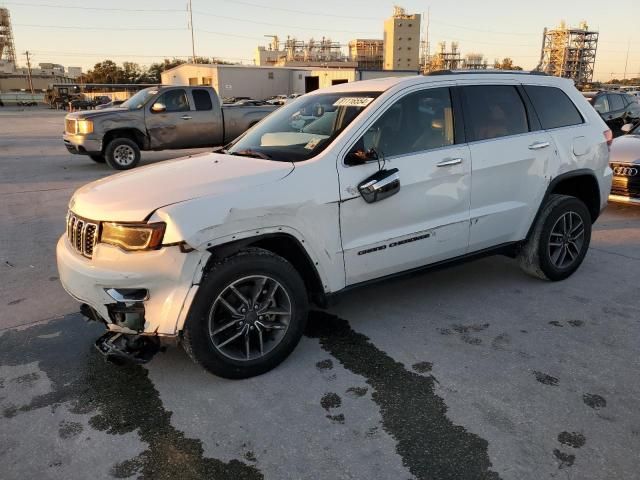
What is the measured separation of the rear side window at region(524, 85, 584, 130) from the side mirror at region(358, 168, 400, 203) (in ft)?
6.01

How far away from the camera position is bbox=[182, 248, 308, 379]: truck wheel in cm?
296

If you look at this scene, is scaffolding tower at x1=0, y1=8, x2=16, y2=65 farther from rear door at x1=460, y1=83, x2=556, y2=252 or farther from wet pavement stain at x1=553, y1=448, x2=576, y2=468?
wet pavement stain at x1=553, y1=448, x2=576, y2=468

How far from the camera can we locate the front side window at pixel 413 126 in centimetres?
357

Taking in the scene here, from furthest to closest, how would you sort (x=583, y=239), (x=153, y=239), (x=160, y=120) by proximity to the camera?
(x=160, y=120)
(x=583, y=239)
(x=153, y=239)

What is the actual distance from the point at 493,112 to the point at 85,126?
10.2 m

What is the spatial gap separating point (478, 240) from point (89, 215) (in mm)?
2859

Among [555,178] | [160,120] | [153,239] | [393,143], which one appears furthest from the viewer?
[160,120]

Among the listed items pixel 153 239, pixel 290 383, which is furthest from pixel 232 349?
pixel 153 239

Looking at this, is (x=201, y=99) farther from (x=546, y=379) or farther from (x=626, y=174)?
(x=546, y=379)

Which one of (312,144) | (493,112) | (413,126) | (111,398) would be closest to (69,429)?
(111,398)

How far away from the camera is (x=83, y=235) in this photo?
3.11 m

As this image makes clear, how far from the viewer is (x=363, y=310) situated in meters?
4.25

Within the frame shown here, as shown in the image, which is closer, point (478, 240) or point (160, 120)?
point (478, 240)

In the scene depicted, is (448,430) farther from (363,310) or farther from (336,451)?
(363,310)
